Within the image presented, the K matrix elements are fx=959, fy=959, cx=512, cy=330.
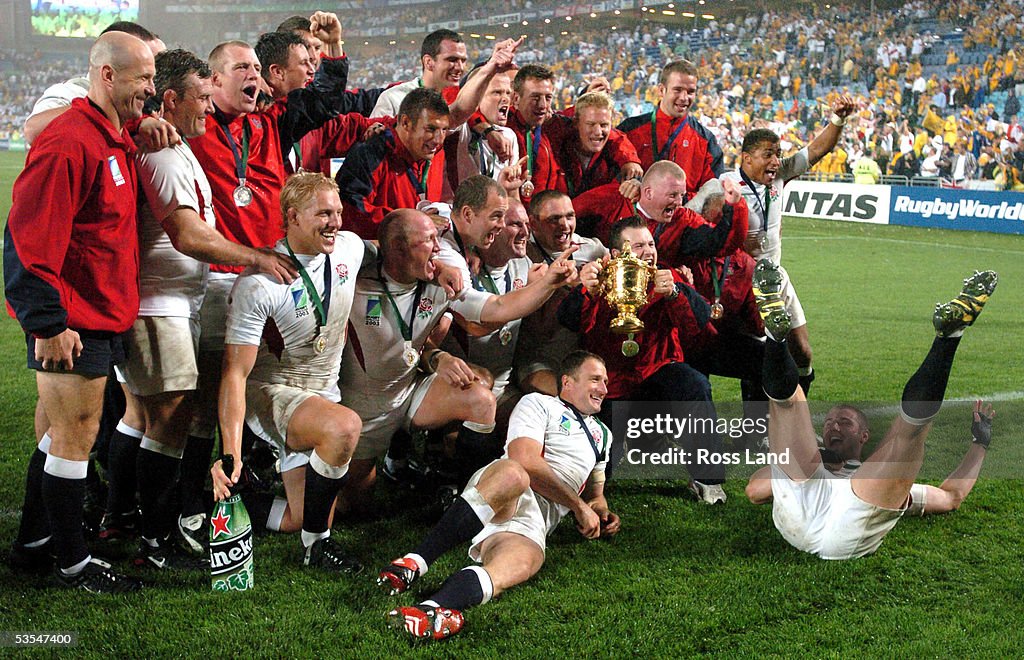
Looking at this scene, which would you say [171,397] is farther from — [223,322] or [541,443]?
[541,443]

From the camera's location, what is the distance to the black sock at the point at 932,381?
3363 mm

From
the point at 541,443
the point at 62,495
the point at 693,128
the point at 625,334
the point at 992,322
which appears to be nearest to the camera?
the point at 62,495

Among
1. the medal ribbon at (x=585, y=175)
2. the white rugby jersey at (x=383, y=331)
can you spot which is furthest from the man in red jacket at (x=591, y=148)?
the white rugby jersey at (x=383, y=331)

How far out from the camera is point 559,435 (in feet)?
12.6

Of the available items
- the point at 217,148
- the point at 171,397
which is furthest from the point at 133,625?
the point at 217,148

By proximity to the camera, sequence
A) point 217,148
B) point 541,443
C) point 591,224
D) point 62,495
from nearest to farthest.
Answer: point 62,495 → point 541,443 → point 217,148 → point 591,224

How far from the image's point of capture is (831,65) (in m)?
22.9

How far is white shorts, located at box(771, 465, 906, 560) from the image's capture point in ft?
11.7

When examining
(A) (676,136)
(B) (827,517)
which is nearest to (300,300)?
(B) (827,517)

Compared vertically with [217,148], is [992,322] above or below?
below

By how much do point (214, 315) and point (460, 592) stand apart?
5.22ft

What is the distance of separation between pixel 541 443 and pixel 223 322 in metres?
1.39

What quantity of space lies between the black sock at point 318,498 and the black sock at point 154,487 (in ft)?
1.79
